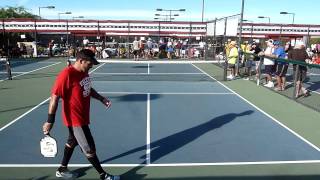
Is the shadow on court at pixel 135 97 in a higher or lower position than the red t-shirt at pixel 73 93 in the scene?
lower

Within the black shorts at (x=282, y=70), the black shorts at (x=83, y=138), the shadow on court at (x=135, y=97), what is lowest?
the shadow on court at (x=135, y=97)

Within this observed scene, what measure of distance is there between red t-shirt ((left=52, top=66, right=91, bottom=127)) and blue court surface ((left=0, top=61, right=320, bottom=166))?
1.44 metres

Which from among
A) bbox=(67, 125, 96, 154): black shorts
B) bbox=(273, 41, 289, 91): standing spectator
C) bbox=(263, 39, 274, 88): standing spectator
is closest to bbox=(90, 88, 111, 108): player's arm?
bbox=(67, 125, 96, 154): black shorts

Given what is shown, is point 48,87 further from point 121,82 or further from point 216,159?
point 216,159

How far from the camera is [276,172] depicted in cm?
624

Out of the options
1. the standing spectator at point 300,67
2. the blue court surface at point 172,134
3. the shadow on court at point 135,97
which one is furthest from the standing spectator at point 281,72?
the shadow on court at point 135,97

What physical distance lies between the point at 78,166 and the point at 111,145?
1.26 meters

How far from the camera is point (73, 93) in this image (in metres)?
5.26

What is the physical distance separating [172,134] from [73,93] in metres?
3.56

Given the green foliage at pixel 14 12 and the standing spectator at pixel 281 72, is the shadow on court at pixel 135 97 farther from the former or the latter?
the green foliage at pixel 14 12

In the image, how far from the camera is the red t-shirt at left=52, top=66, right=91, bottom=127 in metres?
5.16

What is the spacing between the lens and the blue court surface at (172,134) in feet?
22.7

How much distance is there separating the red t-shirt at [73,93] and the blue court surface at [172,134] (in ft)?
4.72

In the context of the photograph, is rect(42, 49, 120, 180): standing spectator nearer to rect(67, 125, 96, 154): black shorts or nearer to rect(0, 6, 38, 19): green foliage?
rect(67, 125, 96, 154): black shorts
